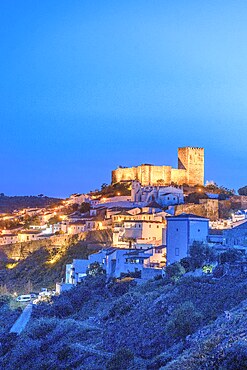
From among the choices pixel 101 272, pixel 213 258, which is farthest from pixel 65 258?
pixel 213 258

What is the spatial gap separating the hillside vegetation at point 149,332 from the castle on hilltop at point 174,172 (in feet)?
140

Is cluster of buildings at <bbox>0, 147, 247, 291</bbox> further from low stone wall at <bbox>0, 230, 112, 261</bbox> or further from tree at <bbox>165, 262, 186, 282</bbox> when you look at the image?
tree at <bbox>165, 262, 186, 282</bbox>

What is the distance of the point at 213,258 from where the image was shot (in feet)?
95.0

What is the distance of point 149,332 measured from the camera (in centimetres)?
2036

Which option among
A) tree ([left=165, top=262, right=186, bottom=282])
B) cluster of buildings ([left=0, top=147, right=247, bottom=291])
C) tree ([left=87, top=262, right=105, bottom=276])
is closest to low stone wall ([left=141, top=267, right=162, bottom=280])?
cluster of buildings ([left=0, top=147, right=247, bottom=291])

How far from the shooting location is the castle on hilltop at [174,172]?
238 feet

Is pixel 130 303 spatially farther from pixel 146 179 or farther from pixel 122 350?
pixel 146 179

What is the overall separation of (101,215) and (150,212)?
7.38 m

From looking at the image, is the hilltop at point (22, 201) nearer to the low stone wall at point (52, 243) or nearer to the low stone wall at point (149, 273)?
the low stone wall at point (52, 243)

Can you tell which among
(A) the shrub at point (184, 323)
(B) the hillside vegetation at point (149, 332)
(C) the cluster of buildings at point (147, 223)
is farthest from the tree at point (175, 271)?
(A) the shrub at point (184, 323)

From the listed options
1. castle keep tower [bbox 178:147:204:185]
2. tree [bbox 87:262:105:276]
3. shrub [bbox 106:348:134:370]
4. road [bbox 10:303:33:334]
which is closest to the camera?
shrub [bbox 106:348:134:370]

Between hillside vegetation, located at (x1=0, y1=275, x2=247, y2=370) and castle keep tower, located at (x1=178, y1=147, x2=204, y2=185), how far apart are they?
4566 cm

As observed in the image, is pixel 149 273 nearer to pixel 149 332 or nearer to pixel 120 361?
pixel 149 332

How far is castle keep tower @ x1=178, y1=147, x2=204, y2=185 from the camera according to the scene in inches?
2955
